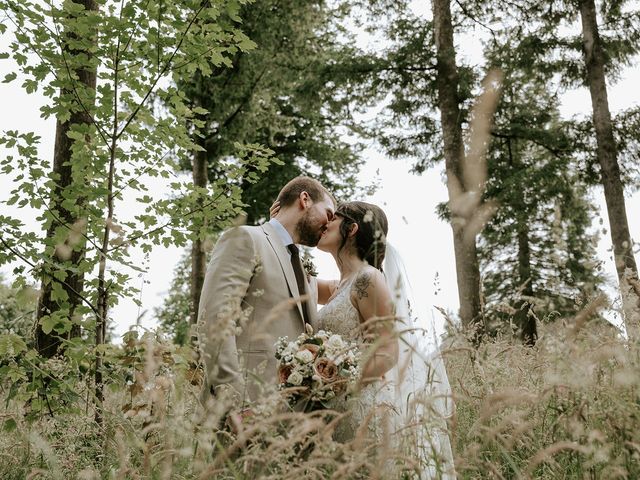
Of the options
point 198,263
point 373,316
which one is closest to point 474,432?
point 373,316

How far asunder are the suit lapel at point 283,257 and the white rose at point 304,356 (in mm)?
664

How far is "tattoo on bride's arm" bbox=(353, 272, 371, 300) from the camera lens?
3.60 m

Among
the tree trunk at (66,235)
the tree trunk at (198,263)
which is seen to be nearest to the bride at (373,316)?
the tree trunk at (66,235)

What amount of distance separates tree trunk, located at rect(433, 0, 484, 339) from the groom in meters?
7.02

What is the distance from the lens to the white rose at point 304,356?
9.55 ft

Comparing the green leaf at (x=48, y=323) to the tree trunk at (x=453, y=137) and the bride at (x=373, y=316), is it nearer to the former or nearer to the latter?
the bride at (x=373, y=316)

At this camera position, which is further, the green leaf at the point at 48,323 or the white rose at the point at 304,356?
the green leaf at the point at 48,323

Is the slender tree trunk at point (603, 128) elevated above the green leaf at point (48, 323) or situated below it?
above

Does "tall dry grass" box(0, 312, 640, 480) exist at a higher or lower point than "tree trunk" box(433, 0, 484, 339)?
lower

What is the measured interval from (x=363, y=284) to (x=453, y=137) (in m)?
8.48

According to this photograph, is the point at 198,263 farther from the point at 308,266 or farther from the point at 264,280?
the point at 264,280

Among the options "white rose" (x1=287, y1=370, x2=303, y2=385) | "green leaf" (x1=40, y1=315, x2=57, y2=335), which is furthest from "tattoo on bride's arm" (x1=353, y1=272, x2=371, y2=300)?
"green leaf" (x1=40, y1=315, x2=57, y2=335)

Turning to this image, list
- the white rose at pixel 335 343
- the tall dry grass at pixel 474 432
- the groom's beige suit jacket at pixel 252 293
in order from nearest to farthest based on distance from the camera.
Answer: the tall dry grass at pixel 474 432 → the white rose at pixel 335 343 → the groom's beige suit jacket at pixel 252 293

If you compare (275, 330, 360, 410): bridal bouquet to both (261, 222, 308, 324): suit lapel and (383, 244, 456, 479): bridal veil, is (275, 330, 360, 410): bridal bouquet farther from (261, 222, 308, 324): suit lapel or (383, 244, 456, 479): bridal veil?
(261, 222, 308, 324): suit lapel
